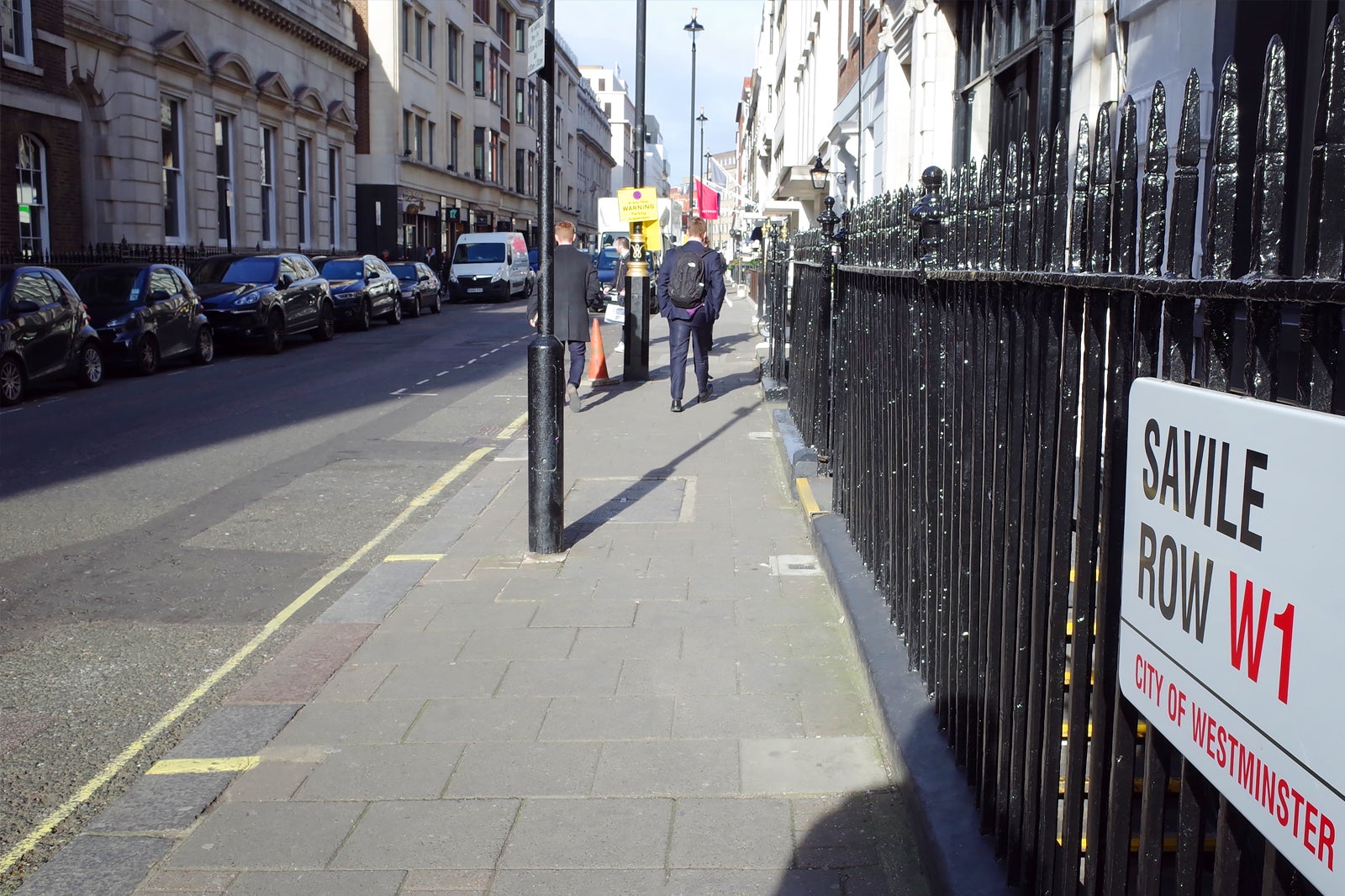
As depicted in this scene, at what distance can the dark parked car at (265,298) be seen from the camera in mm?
21281

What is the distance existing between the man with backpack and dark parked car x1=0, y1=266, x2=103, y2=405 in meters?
7.63

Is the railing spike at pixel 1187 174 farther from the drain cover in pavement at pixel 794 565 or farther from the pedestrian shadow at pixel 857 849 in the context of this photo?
the drain cover in pavement at pixel 794 565

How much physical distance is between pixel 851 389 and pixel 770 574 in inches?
42.5

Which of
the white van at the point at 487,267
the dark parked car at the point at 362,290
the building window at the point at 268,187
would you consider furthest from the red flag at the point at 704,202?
the building window at the point at 268,187

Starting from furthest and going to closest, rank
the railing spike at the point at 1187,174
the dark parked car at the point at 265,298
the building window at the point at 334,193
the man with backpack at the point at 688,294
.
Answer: the building window at the point at 334,193
the dark parked car at the point at 265,298
the man with backpack at the point at 688,294
the railing spike at the point at 1187,174

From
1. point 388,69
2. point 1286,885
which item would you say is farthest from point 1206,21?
point 388,69

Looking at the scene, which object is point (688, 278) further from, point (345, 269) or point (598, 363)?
point (345, 269)

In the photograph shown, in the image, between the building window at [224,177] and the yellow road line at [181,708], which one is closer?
the yellow road line at [181,708]

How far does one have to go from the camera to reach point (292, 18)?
3653 cm

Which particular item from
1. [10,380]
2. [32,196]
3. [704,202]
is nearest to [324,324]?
[32,196]

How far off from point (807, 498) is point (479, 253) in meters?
36.3

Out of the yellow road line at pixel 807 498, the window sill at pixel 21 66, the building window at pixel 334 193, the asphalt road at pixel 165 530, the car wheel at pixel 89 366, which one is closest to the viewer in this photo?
the asphalt road at pixel 165 530

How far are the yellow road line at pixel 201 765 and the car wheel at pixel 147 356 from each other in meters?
14.5

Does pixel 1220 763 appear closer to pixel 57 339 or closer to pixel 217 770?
pixel 217 770
